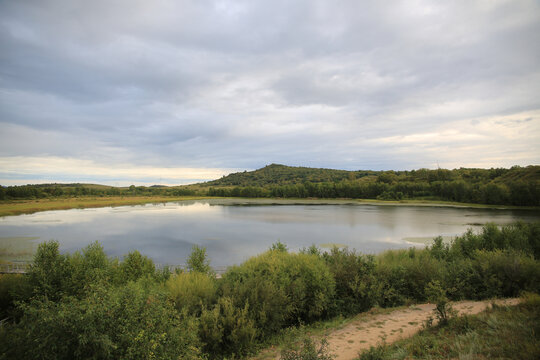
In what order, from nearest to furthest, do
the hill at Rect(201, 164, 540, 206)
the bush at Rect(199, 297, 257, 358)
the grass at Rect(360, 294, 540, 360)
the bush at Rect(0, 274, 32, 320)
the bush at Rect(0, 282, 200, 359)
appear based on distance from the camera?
the bush at Rect(0, 282, 200, 359) < the grass at Rect(360, 294, 540, 360) < the bush at Rect(199, 297, 257, 358) < the bush at Rect(0, 274, 32, 320) < the hill at Rect(201, 164, 540, 206)

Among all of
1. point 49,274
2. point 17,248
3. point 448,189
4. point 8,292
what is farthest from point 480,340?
point 448,189

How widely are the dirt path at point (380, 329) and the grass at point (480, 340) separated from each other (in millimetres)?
1209

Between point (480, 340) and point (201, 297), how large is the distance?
33.6 feet

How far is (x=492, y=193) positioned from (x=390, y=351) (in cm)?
9201

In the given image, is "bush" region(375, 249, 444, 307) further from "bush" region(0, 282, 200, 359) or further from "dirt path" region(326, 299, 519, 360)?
"bush" region(0, 282, 200, 359)

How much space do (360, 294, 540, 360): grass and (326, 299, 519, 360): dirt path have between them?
1.21 m

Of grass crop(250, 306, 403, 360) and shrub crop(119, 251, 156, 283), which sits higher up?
shrub crop(119, 251, 156, 283)

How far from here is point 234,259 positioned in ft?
85.5

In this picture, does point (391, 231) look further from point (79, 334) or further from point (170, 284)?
point (79, 334)

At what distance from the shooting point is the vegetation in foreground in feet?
17.2

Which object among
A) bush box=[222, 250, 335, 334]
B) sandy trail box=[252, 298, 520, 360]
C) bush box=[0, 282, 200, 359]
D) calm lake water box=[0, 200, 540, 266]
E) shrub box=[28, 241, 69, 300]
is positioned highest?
bush box=[0, 282, 200, 359]

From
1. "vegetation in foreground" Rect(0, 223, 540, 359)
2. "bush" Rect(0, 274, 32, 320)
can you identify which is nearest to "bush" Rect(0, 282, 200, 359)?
"vegetation in foreground" Rect(0, 223, 540, 359)

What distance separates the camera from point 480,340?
696 centimetres

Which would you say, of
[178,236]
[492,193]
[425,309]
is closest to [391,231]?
[425,309]
